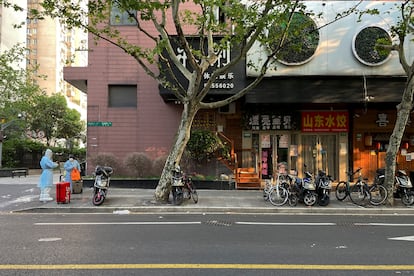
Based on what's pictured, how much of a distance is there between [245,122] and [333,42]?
5.10 m

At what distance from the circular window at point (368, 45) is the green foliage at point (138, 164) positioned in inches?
387

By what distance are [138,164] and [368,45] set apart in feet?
35.6

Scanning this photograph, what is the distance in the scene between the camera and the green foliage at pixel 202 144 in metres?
16.5

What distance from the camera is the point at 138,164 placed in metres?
17.3

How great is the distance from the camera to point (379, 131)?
18312mm

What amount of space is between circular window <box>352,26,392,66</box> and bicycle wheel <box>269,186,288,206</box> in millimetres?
7123

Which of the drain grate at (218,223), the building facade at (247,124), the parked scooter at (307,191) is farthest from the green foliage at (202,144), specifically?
the drain grate at (218,223)

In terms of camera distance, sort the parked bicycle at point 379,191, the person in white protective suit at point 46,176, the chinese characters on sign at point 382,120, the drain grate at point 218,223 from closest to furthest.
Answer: the drain grate at point 218,223, the parked bicycle at point 379,191, the person in white protective suit at point 46,176, the chinese characters on sign at point 382,120

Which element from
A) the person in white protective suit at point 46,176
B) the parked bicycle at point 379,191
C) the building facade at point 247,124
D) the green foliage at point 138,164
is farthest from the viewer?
the building facade at point 247,124

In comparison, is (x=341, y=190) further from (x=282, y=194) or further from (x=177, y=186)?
(x=177, y=186)

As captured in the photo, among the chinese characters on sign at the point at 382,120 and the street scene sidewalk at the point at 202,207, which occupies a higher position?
the chinese characters on sign at the point at 382,120

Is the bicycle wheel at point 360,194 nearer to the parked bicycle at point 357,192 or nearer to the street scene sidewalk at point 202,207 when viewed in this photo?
the parked bicycle at point 357,192

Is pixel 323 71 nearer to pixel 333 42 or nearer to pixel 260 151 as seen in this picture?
pixel 333 42

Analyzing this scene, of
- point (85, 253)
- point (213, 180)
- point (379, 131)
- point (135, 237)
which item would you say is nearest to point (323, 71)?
point (379, 131)
